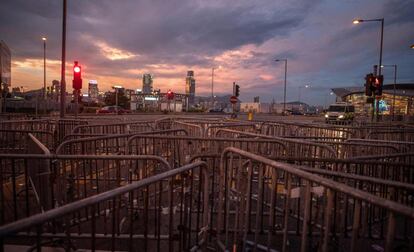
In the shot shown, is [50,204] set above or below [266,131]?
below

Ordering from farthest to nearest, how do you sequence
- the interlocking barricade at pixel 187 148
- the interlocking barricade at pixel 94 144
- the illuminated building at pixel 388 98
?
the illuminated building at pixel 388 98 → the interlocking barricade at pixel 187 148 → the interlocking barricade at pixel 94 144

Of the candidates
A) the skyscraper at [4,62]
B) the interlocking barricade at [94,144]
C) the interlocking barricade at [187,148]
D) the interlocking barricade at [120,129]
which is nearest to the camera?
the interlocking barricade at [94,144]

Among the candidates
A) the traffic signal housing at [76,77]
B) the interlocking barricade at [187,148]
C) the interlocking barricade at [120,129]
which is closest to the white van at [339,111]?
the traffic signal housing at [76,77]

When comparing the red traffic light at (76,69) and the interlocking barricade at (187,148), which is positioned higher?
the red traffic light at (76,69)

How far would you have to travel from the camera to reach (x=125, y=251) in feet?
14.0

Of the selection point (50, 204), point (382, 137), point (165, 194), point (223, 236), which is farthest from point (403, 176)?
point (382, 137)

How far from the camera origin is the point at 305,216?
2.86 m

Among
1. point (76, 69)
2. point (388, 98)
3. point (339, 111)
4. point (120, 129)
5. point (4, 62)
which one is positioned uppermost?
point (388, 98)

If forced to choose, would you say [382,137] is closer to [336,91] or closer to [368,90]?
[368,90]

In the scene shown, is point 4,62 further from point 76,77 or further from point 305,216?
point 305,216

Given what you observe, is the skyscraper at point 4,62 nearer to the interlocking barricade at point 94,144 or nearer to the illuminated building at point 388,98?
the interlocking barricade at point 94,144

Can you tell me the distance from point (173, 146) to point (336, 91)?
118567 mm

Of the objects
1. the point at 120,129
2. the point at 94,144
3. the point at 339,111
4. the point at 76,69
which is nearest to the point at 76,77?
the point at 76,69

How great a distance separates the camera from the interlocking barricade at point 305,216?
8.09 ft
